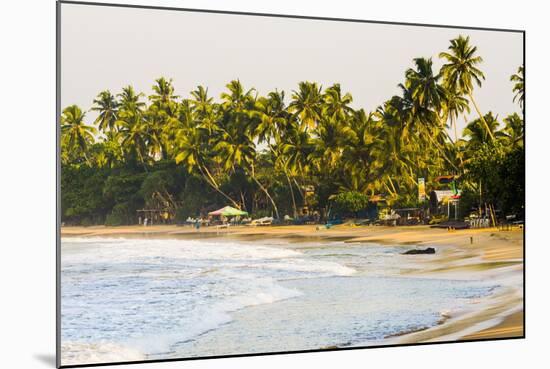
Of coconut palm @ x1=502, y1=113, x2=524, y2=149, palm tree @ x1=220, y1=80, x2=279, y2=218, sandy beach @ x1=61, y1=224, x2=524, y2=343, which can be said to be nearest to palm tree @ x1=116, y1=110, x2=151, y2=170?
palm tree @ x1=220, y1=80, x2=279, y2=218

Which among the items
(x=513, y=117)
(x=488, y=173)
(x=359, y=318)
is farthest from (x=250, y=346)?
(x=513, y=117)

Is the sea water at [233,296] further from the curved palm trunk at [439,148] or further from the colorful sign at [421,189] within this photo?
the curved palm trunk at [439,148]

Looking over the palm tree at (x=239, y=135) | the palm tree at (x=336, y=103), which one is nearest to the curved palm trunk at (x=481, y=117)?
the palm tree at (x=336, y=103)

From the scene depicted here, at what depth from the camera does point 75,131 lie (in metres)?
6.84

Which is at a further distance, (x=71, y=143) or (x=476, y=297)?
(x=476, y=297)

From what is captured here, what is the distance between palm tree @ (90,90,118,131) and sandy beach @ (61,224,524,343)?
1.13 metres

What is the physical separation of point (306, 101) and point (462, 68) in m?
1.45

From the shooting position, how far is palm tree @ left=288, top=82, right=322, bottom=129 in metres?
7.43

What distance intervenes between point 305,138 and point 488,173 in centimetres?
167

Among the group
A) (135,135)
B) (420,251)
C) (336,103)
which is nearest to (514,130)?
(420,251)

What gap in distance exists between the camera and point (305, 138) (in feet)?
24.8

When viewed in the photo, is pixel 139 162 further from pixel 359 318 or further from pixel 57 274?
pixel 359 318

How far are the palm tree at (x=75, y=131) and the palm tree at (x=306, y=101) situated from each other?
166cm

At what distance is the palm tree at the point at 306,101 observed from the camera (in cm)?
743
